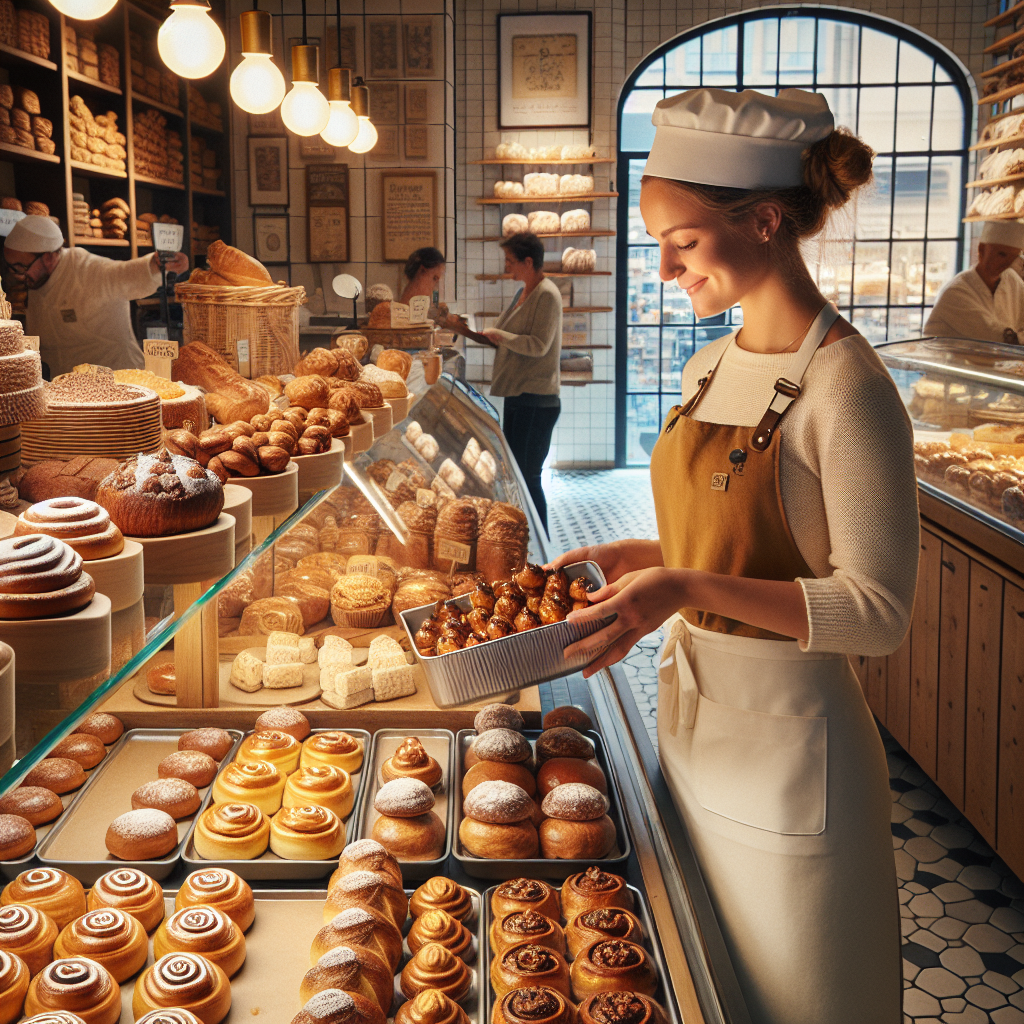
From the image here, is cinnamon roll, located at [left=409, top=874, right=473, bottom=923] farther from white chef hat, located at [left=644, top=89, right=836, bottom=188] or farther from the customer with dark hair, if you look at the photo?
the customer with dark hair

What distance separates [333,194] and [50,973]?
6478 millimetres

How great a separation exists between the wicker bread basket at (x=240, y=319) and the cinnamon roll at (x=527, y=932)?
1.66 m

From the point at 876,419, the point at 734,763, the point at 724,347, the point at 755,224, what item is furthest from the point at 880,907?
the point at 755,224

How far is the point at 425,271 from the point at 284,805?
410 centimetres

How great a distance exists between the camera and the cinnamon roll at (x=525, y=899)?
1445mm

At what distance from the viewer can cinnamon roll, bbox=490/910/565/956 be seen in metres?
1.36

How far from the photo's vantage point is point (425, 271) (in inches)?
212

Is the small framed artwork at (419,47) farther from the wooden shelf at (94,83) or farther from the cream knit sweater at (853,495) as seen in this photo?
the cream knit sweater at (853,495)

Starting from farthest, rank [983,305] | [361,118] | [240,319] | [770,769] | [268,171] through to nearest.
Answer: [268,171] < [983,305] < [361,118] < [240,319] < [770,769]

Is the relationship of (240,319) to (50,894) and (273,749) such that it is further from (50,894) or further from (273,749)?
(50,894)

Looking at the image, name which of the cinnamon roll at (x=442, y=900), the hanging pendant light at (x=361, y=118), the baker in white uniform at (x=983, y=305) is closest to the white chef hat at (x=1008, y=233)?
the baker in white uniform at (x=983, y=305)

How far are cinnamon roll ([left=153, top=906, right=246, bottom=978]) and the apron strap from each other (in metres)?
0.99

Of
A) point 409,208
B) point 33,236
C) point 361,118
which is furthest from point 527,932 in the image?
point 409,208

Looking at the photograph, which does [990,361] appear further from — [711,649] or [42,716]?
[42,716]
